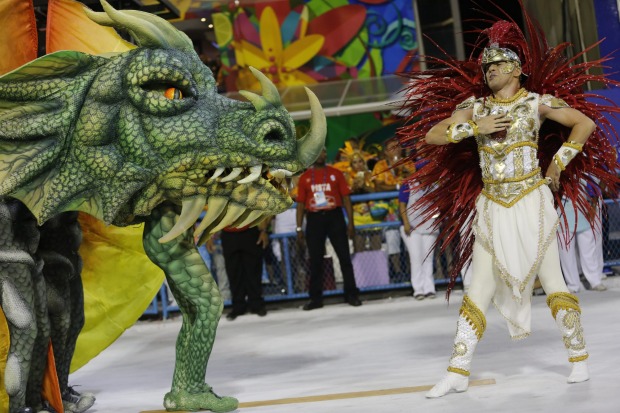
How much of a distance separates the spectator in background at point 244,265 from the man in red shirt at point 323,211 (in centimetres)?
49

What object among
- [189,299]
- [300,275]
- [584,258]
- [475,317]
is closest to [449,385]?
[475,317]

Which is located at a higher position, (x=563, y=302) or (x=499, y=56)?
(x=499, y=56)

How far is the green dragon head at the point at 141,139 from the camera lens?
505 cm

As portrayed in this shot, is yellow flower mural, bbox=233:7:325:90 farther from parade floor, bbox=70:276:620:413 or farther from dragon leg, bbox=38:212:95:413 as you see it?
dragon leg, bbox=38:212:95:413

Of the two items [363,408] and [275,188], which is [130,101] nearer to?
[275,188]

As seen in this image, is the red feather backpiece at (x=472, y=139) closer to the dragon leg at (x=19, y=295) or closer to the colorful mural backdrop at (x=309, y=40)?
the dragon leg at (x=19, y=295)

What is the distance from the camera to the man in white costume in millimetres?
5535

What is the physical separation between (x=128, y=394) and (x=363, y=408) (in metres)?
1.87

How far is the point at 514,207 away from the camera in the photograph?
5559mm

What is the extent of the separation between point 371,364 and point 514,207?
6.09 feet

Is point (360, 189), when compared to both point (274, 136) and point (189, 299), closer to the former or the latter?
point (189, 299)

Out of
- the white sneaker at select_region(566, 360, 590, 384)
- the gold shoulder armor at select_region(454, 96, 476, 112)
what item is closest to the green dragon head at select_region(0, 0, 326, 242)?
the gold shoulder armor at select_region(454, 96, 476, 112)

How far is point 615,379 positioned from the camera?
5488 mm

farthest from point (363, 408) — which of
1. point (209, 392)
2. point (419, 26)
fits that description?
point (419, 26)
